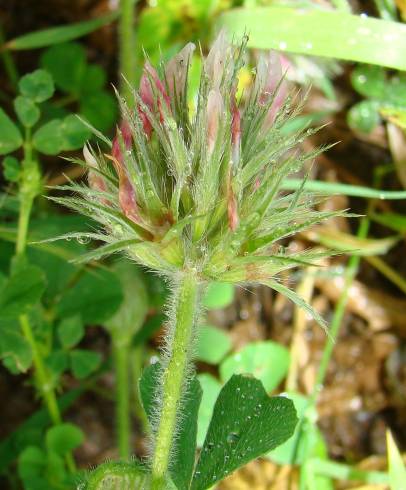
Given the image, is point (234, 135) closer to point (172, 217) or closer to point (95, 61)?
point (172, 217)

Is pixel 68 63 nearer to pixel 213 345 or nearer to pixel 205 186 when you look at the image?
pixel 213 345

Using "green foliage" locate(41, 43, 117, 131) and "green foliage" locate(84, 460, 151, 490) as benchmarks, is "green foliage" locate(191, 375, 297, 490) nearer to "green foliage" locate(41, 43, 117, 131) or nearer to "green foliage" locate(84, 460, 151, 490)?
"green foliage" locate(84, 460, 151, 490)

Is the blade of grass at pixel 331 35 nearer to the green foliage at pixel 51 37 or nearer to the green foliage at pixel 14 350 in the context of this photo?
the green foliage at pixel 51 37

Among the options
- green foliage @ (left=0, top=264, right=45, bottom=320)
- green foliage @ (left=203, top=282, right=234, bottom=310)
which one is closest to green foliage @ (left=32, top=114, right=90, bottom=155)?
green foliage @ (left=0, top=264, right=45, bottom=320)

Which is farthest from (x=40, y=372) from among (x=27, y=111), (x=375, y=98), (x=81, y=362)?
(x=375, y=98)

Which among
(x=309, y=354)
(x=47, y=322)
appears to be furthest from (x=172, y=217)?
(x=309, y=354)

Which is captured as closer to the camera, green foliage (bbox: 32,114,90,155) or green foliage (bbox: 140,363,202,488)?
green foliage (bbox: 140,363,202,488)
